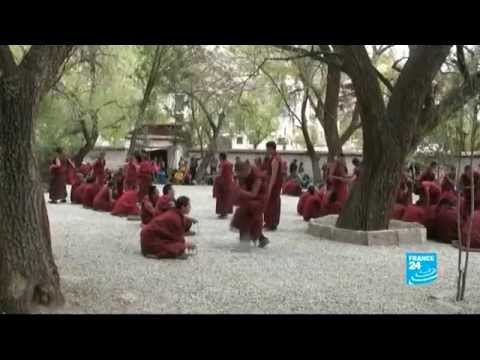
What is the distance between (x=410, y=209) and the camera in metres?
12.6

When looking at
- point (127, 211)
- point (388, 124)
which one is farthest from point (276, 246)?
point (127, 211)

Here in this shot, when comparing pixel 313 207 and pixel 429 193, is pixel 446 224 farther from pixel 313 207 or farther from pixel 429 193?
pixel 313 207

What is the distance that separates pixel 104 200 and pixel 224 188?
3.11 metres

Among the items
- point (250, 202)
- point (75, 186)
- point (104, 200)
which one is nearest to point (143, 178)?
point (104, 200)

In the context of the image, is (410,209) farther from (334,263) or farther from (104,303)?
(104,303)

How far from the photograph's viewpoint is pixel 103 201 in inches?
591

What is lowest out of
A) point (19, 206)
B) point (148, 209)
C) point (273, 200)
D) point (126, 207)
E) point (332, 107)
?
point (126, 207)

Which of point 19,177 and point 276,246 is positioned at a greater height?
point 19,177

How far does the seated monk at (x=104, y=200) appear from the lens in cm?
1495

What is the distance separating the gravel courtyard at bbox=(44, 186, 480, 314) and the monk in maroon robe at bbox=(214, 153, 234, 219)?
3.13 meters

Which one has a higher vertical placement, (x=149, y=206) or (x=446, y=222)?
(x=149, y=206)

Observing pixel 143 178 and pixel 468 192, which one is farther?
pixel 143 178

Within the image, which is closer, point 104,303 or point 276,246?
point 104,303

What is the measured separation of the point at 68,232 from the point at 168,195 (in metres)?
2.52
